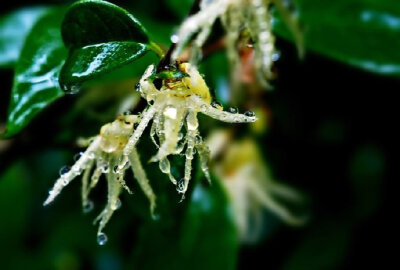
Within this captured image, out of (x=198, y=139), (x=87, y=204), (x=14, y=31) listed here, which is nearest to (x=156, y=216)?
(x=87, y=204)

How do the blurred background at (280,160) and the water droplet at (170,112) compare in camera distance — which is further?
the blurred background at (280,160)

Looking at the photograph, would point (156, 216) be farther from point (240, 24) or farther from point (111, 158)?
point (240, 24)

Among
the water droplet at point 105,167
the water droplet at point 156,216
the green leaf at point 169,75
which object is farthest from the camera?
the water droplet at point 156,216

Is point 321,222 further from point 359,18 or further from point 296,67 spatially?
point 359,18

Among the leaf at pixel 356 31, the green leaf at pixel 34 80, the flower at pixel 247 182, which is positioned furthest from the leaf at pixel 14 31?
the leaf at pixel 356 31

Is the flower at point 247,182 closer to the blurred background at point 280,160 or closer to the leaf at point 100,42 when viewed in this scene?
the blurred background at point 280,160

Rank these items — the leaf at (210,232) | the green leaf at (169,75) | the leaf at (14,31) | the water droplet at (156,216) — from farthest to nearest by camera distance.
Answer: the leaf at (14,31) < the leaf at (210,232) < the water droplet at (156,216) < the green leaf at (169,75)
